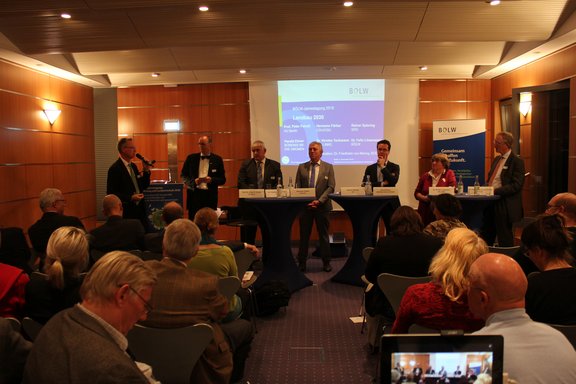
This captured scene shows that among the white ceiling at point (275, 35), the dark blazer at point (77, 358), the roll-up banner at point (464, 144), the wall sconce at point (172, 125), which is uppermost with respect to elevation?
the white ceiling at point (275, 35)

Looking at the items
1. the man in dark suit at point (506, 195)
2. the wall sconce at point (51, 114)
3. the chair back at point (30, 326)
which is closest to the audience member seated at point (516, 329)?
the chair back at point (30, 326)

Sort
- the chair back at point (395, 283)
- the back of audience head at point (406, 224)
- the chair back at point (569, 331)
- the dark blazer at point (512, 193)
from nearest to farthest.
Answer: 1. the chair back at point (569, 331)
2. the chair back at point (395, 283)
3. the back of audience head at point (406, 224)
4. the dark blazer at point (512, 193)

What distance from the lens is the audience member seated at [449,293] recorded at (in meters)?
2.44

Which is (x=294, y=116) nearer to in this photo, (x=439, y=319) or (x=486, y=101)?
(x=486, y=101)

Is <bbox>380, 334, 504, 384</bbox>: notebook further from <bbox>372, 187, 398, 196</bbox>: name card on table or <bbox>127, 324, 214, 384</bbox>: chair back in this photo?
<bbox>372, 187, 398, 196</bbox>: name card on table

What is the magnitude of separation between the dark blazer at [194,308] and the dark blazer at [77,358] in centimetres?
93

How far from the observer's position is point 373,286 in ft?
12.4

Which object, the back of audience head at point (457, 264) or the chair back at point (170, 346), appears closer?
the chair back at point (170, 346)

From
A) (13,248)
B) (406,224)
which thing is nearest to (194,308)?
(406,224)

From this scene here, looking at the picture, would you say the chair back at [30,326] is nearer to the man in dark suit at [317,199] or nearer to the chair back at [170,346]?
the chair back at [170,346]

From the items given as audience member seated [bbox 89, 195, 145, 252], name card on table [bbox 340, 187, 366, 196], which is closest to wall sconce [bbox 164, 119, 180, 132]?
name card on table [bbox 340, 187, 366, 196]

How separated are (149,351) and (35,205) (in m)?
6.19

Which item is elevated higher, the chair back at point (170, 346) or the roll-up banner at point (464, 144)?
the roll-up banner at point (464, 144)

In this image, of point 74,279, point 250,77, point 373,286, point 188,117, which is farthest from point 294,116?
point 74,279
